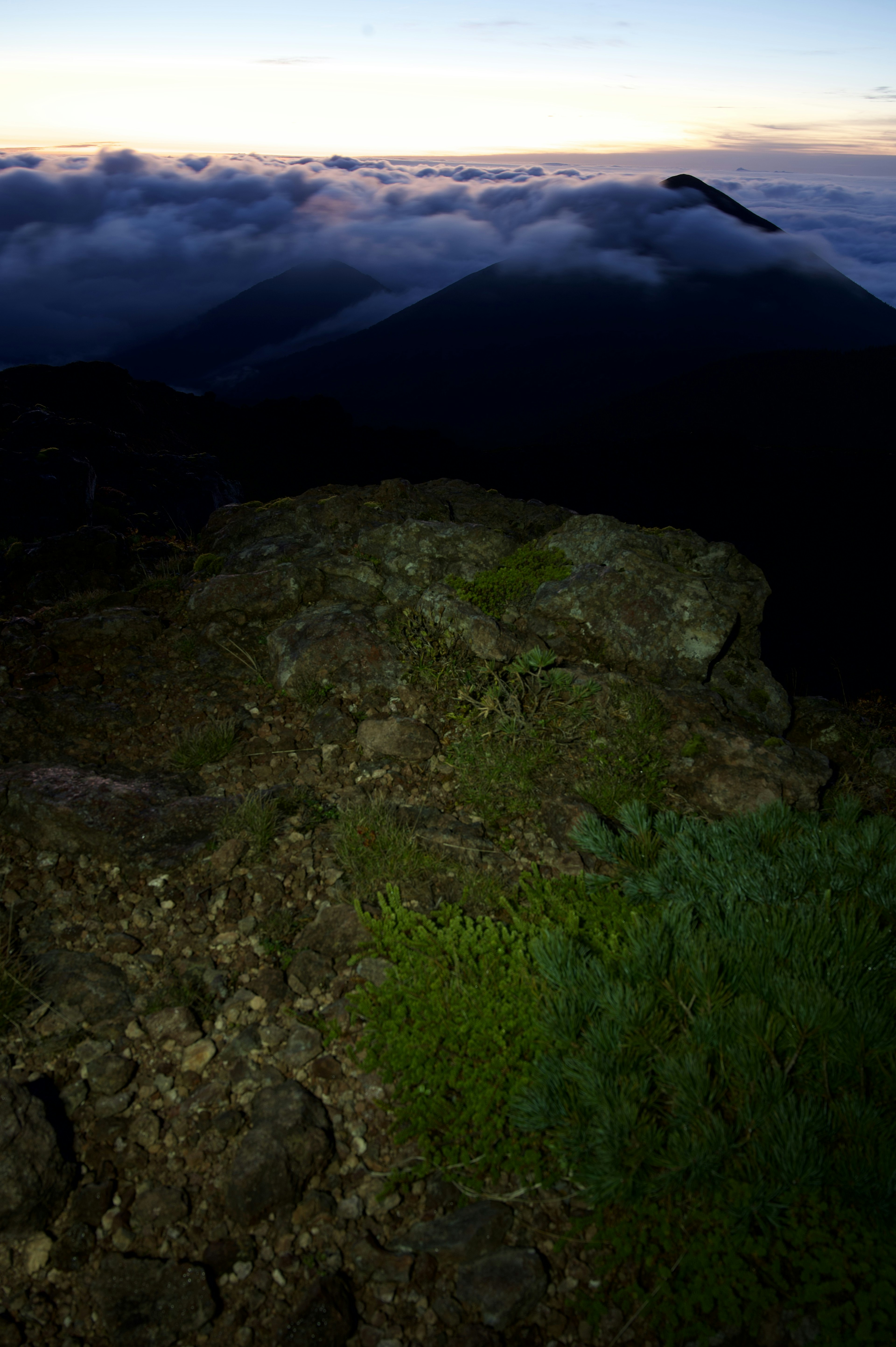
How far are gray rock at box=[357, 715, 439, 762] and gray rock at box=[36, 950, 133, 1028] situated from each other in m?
2.42

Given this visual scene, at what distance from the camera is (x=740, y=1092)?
117 inches

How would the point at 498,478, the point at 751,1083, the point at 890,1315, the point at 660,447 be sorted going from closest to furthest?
the point at 890,1315
the point at 751,1083
the point at 498,478
the point at 660,447

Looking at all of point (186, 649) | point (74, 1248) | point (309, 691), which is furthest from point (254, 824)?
point (186, 649)

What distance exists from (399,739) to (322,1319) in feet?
12.1

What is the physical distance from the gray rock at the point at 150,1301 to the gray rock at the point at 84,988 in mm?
1223

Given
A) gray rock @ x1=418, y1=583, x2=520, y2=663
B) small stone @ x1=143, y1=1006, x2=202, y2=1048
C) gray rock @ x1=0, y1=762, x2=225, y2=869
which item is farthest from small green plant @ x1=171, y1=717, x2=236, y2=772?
small stone @ x1=143, y1=1006, x2=202, y2=1048

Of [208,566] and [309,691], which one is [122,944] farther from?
[208,566]

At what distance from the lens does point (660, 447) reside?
9150cm

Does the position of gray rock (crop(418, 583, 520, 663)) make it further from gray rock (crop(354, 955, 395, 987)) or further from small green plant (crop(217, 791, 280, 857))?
gray rock (crop(354, 955, 395, 987))

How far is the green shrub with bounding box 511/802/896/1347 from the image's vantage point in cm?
255

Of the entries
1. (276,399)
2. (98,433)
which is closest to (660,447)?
(276,399)

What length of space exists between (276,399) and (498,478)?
101ft

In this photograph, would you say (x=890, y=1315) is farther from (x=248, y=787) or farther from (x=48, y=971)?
(x=248, y=787)

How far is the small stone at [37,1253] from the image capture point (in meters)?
2.88
